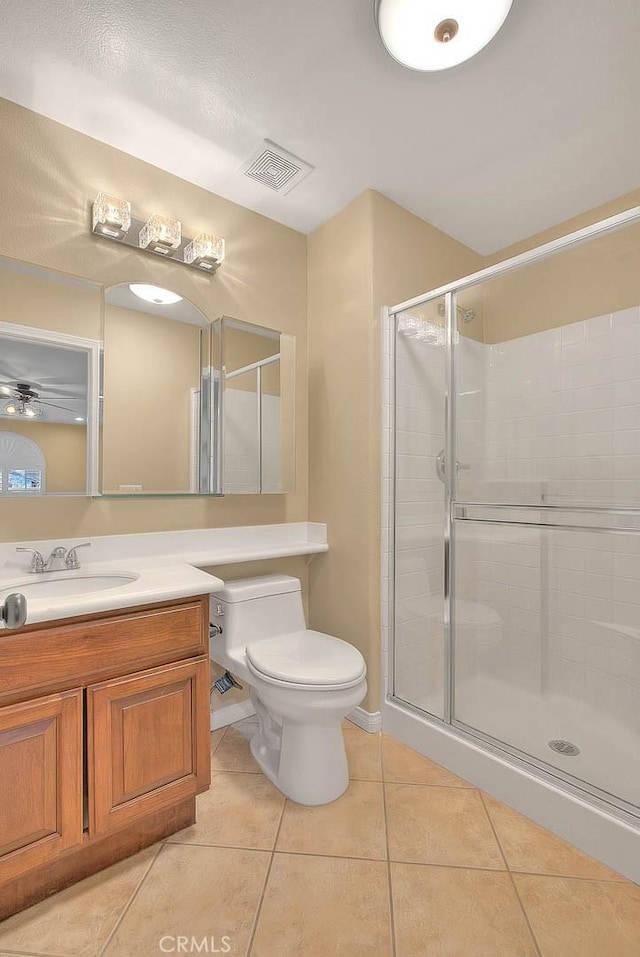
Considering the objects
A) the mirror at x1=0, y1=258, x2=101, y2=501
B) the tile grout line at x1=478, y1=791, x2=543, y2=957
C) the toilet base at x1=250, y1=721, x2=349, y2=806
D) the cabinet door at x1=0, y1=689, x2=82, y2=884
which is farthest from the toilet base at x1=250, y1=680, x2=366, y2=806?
the mirror at x1=0, y1=258, x2=101, y2=501

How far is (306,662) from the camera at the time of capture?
173 centimetres

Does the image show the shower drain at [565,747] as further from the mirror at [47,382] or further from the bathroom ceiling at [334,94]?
the bathroom ceiling at [334,94]

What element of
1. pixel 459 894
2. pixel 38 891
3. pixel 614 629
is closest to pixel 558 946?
pixel 459 894

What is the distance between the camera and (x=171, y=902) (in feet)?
4.09

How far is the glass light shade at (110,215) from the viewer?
1.78 metres

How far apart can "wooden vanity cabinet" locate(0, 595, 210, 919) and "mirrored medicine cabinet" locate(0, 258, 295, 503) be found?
24.5 inches

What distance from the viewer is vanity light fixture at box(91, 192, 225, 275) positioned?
1.79 metres

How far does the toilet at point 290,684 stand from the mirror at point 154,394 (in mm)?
566

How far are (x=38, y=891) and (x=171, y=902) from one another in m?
0.36

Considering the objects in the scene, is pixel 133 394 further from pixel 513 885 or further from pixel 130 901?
pixel 513 885

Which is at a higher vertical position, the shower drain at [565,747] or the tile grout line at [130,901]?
the shower drain at [565,747]

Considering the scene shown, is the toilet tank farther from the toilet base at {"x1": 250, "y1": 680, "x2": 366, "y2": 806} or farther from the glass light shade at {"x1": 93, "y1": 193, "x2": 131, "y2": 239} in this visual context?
the glass light shade at {"x1": 93, "y1": 193, "x2": 131, "y2": 239}

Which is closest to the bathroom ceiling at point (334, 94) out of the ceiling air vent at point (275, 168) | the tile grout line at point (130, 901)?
the ceiling air vent at point (275, 168)

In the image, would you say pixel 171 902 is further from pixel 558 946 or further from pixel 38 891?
pixel 558 946
